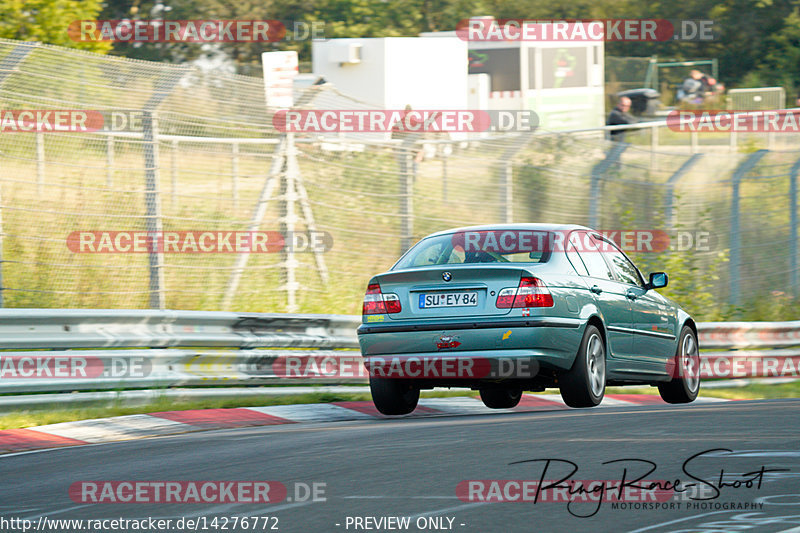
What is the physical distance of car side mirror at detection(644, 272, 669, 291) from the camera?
36.1ft

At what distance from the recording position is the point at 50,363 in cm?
995

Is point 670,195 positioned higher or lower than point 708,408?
higher

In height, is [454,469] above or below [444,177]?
below

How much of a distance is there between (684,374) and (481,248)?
2.89m

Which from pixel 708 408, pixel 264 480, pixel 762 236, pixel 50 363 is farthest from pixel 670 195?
pixel 264 480

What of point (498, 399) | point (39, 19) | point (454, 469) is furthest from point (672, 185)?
point (39, 19)

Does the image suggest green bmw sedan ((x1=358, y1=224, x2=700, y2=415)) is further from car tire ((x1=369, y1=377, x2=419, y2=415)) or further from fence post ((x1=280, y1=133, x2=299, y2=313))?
fence post ((x1=280, y1=133, x2=299, y2=313))

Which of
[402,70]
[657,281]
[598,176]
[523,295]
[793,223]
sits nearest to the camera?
[523,295]

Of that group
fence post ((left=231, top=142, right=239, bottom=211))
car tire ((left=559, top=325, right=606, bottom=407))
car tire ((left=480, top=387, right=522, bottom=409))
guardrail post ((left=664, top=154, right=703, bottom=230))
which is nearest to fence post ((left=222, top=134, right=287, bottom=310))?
fence post ((left=231, top=142, right=239, bottom=211))

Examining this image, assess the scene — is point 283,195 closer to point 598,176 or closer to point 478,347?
point 598,176

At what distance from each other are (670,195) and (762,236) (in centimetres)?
184

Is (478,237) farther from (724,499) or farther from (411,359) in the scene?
(724,499)

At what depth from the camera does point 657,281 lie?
11.1 metres

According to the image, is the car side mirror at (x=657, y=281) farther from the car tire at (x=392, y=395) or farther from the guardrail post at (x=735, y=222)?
the guardrail post at (x=735, y=222)
